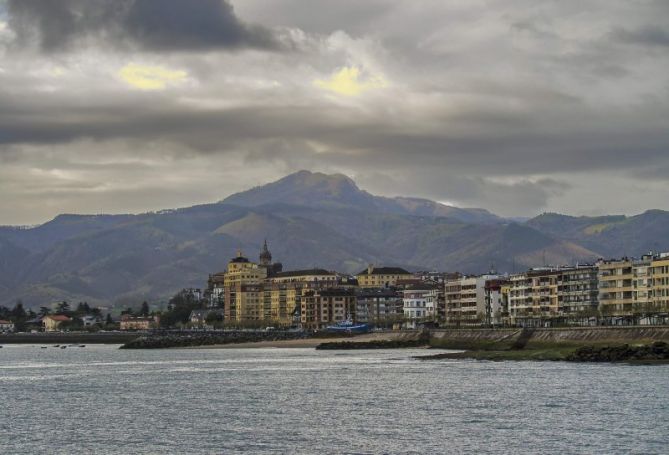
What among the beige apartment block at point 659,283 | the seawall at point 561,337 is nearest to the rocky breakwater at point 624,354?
the seawall at point 561,337

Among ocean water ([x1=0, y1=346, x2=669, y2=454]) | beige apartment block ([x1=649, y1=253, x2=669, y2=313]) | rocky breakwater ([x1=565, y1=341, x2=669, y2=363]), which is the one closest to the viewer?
ocean water ([x1=0, y1=346, x2=669, y2=454])

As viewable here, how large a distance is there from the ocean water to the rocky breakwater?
5512 mm

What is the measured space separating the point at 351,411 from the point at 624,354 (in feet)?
187

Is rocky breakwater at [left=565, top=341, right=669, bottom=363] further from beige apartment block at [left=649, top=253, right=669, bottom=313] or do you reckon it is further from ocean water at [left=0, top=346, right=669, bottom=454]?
beige apartment block at [left=649, top=253, right=669, bottom=313]

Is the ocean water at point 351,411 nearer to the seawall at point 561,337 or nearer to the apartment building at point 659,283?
the seawall at point 561,337

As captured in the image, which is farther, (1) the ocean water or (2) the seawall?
(2) the seawall

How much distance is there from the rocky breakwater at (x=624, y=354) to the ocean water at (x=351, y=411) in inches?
217

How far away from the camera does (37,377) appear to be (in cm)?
14650

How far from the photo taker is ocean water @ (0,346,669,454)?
7388cm

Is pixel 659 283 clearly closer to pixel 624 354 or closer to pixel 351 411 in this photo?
pixel 624 354

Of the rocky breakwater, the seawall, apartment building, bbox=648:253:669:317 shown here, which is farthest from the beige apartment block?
the rocky breakwater

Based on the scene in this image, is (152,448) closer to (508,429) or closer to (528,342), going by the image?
(508,429)

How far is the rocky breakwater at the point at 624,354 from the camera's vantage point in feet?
440

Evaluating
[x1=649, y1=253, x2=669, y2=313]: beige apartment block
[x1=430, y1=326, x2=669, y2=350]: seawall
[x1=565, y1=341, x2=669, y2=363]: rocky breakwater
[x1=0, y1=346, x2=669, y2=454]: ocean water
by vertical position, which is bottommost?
[x1=0, y1=346, x2=669, y2=454]: ocean water
